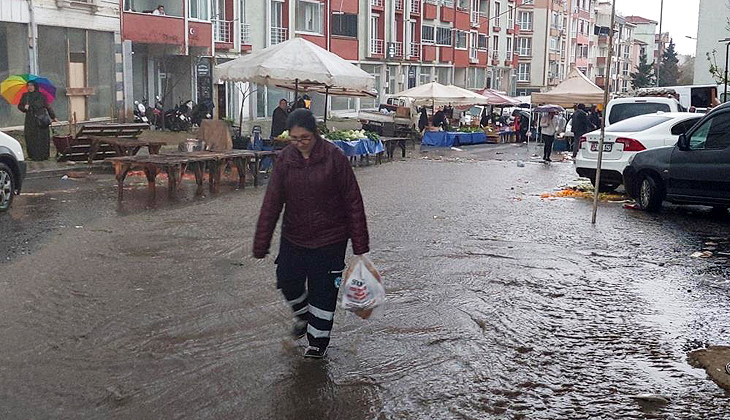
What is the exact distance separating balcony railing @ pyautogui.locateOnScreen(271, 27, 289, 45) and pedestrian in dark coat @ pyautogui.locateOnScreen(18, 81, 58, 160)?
24.4 meters

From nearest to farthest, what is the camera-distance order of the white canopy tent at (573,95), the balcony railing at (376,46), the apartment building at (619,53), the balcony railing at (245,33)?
the white canopy tent at (573,95) < the balcony railing at (245,33) < the balcony railing at (376,46) < the apartment building at (619,53)

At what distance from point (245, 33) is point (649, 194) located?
30129 millimetres

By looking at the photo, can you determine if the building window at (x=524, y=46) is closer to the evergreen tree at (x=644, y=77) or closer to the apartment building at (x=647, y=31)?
the evergreen tree at (x=644, y=77)

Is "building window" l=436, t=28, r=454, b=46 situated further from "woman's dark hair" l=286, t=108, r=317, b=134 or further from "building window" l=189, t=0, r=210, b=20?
"woman's dark hair" l=286, t=108, r=317, b=134

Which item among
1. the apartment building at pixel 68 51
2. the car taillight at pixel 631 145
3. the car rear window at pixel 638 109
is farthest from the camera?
the apartment building at pixel 68 51

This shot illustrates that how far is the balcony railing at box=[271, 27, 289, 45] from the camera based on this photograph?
42938 mm

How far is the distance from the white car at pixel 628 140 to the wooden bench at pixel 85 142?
10.3m

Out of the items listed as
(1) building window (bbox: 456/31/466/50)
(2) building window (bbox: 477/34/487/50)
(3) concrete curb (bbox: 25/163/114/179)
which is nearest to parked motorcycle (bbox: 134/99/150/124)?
(3) concrete curb (bbox: 25/163/114/179)

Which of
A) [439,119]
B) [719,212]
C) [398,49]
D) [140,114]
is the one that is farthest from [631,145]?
[398,49]

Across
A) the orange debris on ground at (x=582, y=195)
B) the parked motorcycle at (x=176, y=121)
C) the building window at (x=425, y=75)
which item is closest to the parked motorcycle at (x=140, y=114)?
the parked motorcycle at (x=176, y=121)

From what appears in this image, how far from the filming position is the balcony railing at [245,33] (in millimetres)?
40219

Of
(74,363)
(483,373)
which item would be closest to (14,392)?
(74,363)

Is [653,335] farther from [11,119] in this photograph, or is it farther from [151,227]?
[11,119]

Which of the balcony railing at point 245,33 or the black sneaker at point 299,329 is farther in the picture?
the balcony railing at point 245,33
